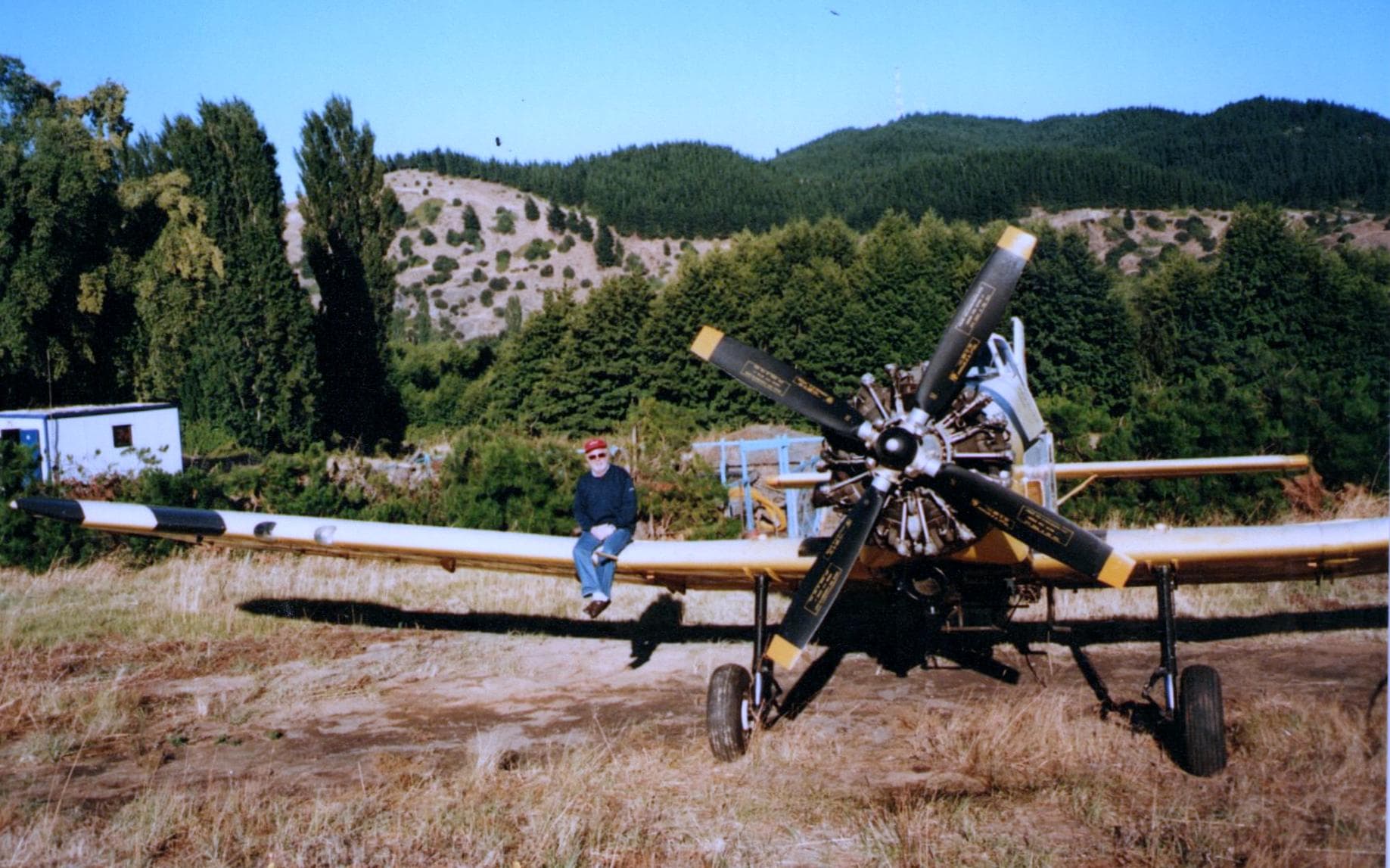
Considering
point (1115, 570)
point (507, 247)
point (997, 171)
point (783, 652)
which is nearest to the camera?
point (1115, 570)

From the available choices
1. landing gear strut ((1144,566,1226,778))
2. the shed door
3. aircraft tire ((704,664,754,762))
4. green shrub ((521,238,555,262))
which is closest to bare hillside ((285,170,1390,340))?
green shrub ((521,238,555,262))

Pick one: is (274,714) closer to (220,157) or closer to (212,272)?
(212,272)

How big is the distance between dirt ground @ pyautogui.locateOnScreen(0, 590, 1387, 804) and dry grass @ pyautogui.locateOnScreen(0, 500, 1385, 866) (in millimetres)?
54

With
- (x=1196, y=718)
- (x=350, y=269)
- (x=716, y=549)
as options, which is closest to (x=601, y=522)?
(x=716, y=549)

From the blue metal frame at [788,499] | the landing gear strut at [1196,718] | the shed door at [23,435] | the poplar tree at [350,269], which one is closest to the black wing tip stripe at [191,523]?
the blue metal frame at [788,499]

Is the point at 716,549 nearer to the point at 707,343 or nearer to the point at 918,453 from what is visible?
the point at 707,343

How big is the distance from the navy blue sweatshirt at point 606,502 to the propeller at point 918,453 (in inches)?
71.9

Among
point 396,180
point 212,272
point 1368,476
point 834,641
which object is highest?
point 396,180

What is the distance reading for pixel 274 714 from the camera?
26.1ft

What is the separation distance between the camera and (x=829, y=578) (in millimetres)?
6246

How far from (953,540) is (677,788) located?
231 cm

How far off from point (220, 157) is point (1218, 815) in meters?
33.0

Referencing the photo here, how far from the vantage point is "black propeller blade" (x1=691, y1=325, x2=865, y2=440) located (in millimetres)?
6375

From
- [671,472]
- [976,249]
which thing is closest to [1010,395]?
[671,472]
